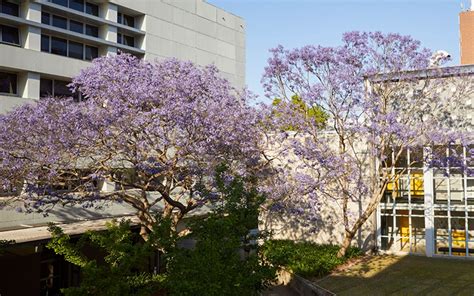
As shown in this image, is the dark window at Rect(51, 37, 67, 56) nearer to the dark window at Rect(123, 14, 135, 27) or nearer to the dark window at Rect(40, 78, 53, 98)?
the dark window at Rect(40, 78, 53, 98)

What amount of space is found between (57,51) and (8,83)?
3.17m

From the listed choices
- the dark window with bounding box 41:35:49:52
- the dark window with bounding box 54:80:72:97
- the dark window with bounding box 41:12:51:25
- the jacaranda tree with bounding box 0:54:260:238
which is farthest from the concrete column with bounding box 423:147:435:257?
the dark window with bounding box 41:12:51:25

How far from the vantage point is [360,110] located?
20.1m

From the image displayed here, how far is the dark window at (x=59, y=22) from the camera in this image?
2450 centimetres

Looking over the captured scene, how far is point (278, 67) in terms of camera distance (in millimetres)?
20625

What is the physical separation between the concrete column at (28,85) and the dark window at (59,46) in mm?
2076

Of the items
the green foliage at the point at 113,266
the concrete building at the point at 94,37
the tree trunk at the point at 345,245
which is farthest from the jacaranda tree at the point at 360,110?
the green foliage at the point at 113,266

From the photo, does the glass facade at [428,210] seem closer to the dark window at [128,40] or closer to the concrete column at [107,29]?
the concrete column at [107,29]

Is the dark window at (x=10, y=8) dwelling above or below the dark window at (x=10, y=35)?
above

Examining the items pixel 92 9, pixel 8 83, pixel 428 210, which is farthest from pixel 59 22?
pixel 428 210

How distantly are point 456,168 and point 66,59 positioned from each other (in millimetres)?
18942

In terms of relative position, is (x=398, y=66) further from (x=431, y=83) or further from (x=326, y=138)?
(x=326, y=138)

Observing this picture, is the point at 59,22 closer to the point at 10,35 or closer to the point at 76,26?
the point at 76,26

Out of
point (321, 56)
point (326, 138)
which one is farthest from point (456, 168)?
point (321, 56)
